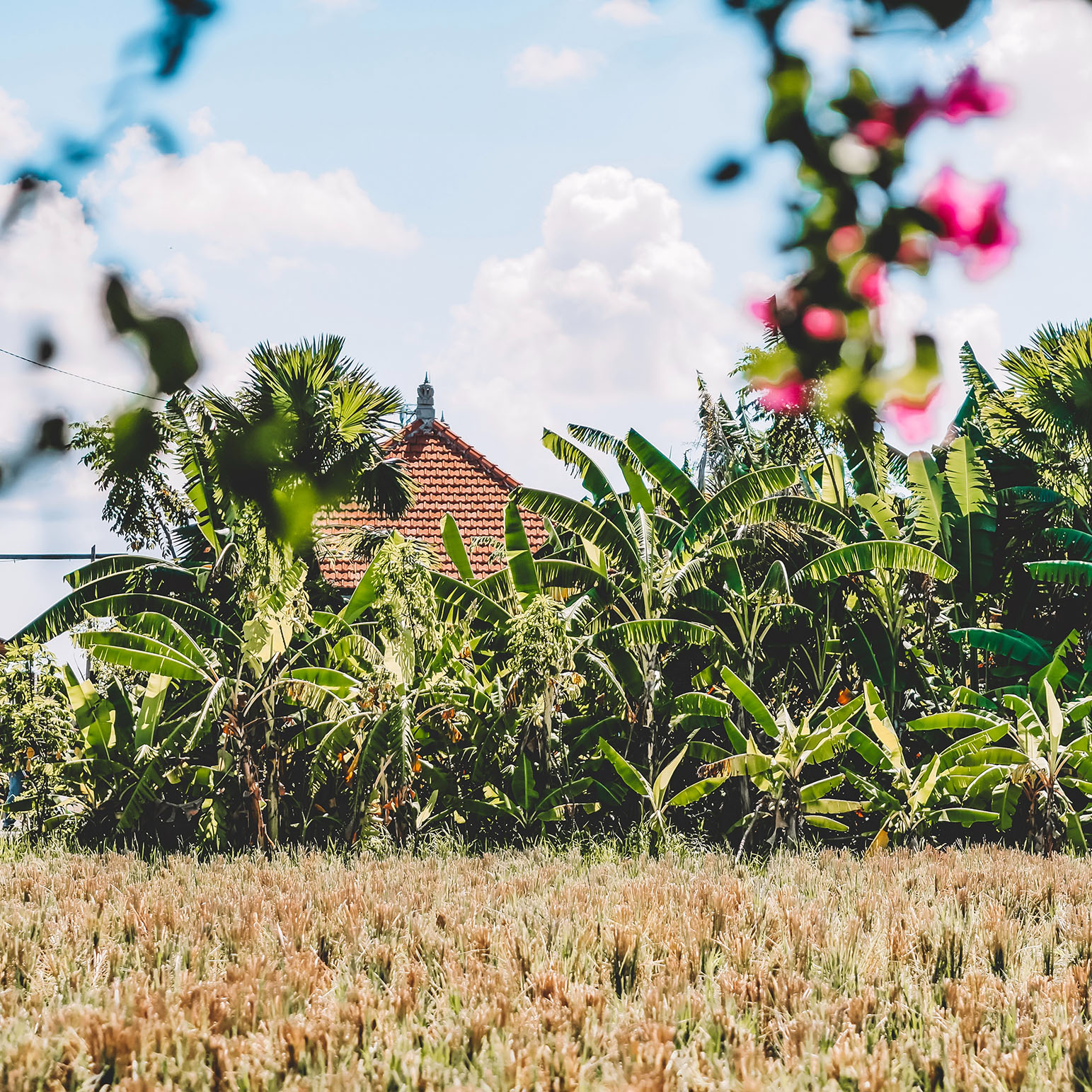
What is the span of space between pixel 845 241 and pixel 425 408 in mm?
18189

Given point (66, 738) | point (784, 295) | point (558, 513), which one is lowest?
point (66, 738)

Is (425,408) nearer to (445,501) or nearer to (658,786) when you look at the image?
(445,501)

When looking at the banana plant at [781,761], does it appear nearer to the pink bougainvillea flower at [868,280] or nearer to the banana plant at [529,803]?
the banana plant at [529,803]

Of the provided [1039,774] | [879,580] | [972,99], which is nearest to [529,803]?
[879,580]

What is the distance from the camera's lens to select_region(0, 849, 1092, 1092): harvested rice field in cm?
316

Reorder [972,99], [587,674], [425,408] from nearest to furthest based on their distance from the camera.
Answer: [972,99]
[587,674]
[425,408]

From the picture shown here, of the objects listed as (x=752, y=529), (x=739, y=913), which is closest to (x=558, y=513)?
(x=752, y=529)

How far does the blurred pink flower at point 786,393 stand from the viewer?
5.27ft

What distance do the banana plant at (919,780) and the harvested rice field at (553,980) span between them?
5.40 ft

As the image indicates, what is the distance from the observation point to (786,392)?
5.40 feet

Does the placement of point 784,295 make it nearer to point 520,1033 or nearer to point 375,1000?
point 520,1033

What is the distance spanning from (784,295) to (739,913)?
420 centimetres

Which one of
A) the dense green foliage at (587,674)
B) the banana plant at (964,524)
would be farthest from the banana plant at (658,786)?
the banana plant at (964,524)

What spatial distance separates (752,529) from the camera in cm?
927
